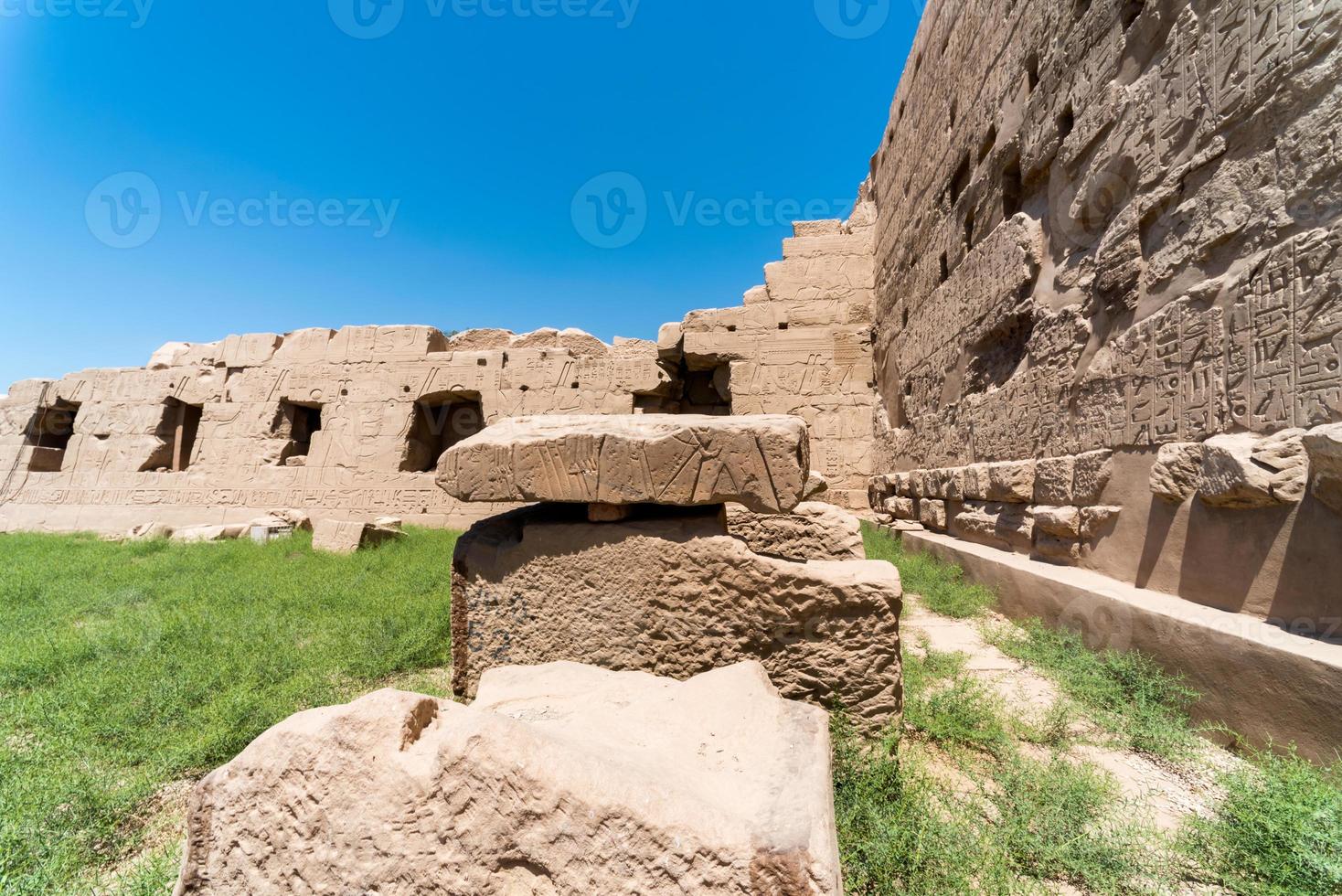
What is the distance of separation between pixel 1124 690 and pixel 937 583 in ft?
5.94

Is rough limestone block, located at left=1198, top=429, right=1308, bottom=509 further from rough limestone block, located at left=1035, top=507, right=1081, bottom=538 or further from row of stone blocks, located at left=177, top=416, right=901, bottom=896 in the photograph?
row of stone blocks, located at left=177, top=416, right=901, bottom=896

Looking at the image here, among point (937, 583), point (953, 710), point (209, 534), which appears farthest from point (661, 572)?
point (209, 534)

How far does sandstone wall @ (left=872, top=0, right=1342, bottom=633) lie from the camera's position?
218 centimetres

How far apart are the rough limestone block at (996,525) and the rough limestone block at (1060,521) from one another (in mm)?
160

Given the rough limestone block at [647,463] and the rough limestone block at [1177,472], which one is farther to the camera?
the rough limestone block at [1177,472]

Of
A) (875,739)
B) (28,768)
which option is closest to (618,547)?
(875,739)

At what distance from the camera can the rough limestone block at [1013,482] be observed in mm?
4078

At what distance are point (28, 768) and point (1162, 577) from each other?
4739mm

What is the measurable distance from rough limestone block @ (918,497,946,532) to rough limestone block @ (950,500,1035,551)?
27 cm

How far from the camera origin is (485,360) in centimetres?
920

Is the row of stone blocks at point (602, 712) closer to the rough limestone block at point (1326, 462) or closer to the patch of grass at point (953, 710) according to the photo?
the patch of grass at point (953, 710)

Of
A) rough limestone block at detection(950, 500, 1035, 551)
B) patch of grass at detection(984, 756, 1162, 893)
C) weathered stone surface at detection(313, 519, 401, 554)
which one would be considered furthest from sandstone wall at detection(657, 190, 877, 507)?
patch of grass at detection(984, 756, 1162, 893)

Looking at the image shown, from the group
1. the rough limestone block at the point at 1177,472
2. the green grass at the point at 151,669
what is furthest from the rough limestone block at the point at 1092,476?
the green grass at the point at 151,669

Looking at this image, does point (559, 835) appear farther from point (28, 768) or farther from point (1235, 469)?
point (1235, 469)
